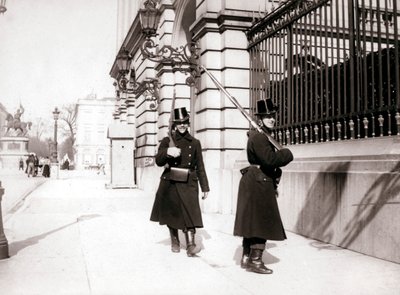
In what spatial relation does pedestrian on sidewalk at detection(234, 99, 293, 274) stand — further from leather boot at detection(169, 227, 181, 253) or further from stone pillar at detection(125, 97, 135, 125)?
stone pillar at detection(125, 97, 135, 125)

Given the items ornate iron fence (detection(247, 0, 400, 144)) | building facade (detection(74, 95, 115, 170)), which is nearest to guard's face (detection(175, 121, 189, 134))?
ornate iron fence (detection(247, 0, 400, 144))

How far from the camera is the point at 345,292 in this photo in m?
4.27

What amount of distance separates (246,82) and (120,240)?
5.25 m

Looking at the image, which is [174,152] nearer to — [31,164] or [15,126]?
[31,164]

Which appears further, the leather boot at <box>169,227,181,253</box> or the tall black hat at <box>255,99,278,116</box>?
the leather boot at <box>169,227,181,253</box>

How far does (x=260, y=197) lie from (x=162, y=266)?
145cm

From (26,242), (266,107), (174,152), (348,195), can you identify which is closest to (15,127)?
(26,242)

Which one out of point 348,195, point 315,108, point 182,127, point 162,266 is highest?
point 315,108

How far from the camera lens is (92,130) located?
8600 cm

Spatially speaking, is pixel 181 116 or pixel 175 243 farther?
pixel 175 243

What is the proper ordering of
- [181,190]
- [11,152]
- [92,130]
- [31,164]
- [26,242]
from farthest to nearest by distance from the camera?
1. [92,130]
2. [11,152]
3. [31,164]
4. [26,242]
5. [181,190]

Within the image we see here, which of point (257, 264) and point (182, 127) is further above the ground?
point (182, 127)

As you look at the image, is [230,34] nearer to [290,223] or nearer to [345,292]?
[290,223]

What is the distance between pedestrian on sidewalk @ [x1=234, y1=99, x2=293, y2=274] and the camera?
479cm
